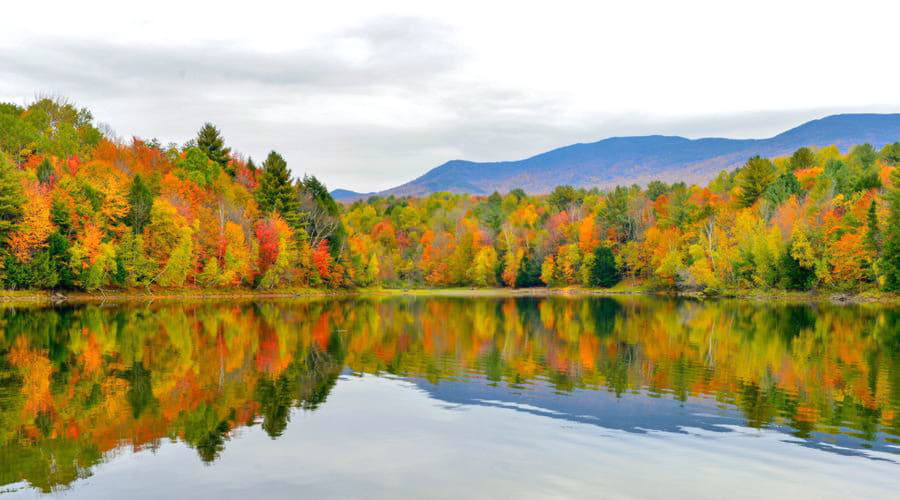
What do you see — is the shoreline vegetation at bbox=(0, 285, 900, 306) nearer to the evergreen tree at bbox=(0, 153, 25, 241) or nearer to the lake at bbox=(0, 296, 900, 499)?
the evergreen tree at bbox=(0, 153, 25, 241)

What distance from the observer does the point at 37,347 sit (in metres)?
28.6

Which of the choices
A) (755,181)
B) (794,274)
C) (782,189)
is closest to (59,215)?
(794,274)

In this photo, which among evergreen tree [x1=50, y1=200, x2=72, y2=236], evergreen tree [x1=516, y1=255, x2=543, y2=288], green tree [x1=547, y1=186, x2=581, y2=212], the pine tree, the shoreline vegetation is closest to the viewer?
the shoreline vegetation

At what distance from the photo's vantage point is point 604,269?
11138cm

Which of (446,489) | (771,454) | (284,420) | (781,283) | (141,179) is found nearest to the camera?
(446,489)

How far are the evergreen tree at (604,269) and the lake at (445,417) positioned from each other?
76237mm

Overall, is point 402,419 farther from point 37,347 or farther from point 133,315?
point 133,315

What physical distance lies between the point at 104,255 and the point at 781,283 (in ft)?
250

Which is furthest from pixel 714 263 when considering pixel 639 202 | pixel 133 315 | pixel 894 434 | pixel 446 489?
pixel 446 489

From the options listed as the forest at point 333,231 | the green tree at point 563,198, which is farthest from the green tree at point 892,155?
the green tree at point 563,198

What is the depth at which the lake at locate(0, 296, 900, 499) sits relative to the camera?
39.5ft

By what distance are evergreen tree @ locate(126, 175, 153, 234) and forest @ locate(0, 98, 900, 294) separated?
216mm

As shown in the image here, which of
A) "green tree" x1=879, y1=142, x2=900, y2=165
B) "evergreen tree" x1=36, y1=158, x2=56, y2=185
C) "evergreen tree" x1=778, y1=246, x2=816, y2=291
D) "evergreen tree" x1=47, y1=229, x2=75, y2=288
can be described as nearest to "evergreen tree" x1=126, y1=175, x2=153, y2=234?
"evergreen tree" x1=36, y1=158, x2=56, y2=185

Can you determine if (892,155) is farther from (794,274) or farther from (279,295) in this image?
(279,295)
